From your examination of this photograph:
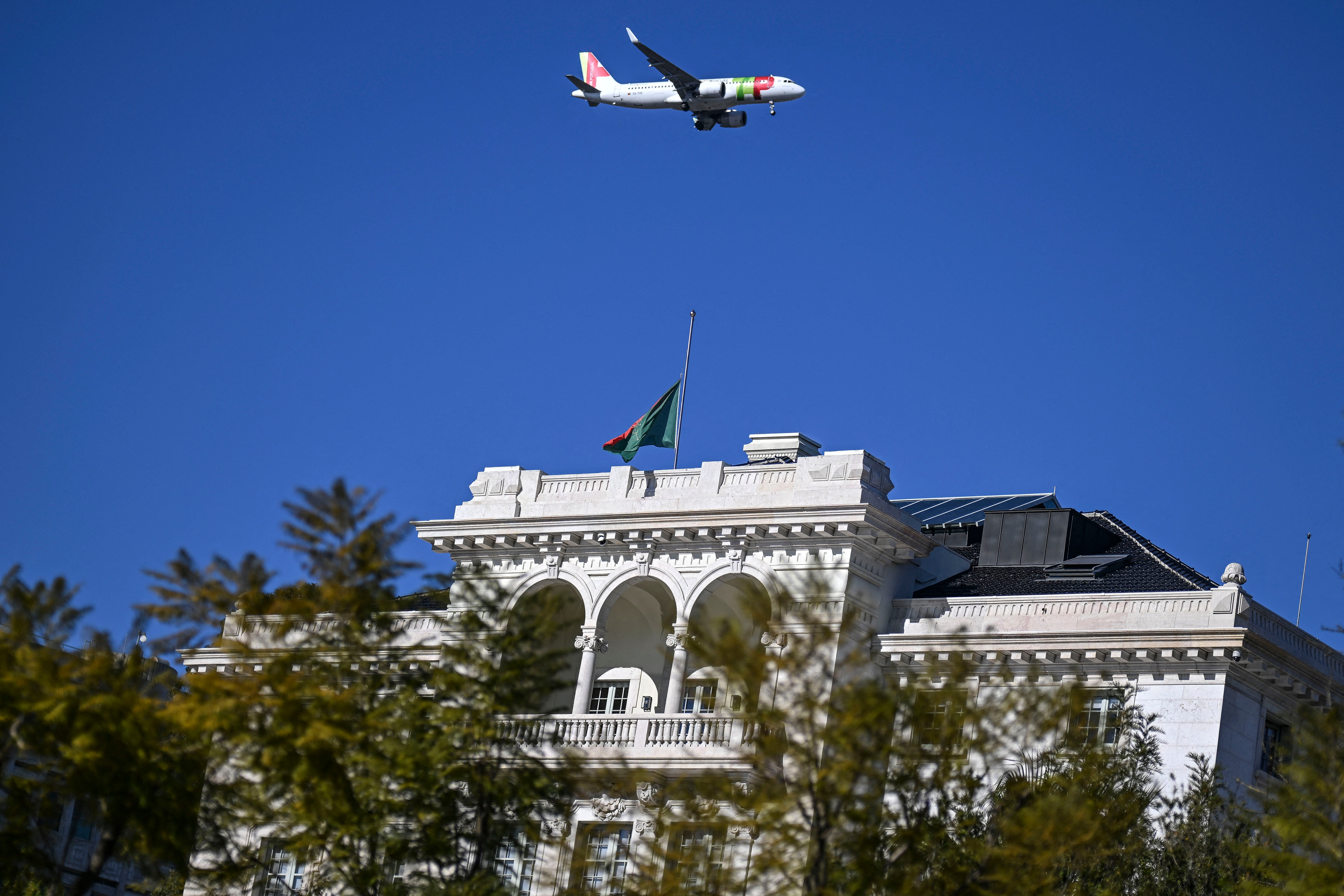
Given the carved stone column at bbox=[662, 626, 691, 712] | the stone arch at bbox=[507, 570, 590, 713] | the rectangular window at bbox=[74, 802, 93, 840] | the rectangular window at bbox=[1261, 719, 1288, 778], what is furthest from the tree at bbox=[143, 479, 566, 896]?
the rectangular window at bbox=[74, 802, 93, 840]

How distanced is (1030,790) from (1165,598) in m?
16.8

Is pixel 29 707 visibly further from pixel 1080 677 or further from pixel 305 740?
pixel 1080 677

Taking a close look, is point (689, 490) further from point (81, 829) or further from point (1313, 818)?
point (81, 829)

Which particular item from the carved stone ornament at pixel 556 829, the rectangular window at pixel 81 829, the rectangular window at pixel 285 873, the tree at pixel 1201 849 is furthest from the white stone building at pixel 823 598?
the rectangular window at pixel 81 829

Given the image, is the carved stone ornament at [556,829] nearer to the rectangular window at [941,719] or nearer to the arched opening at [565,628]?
the arched opening at [565,628]

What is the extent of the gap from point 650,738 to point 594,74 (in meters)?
42.1

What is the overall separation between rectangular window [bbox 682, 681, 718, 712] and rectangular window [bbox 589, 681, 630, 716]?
234cm

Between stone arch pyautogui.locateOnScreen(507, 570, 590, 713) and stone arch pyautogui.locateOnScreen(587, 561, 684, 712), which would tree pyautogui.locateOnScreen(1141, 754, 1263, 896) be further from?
stone arch pyautogui.locateOnScreen(587, 561, 684, 712)

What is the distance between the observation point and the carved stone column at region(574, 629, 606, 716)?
186 feet

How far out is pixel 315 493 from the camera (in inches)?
1407

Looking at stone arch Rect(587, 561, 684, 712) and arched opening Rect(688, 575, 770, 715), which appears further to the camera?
stone arch Rect(587, 561, 684, 712)

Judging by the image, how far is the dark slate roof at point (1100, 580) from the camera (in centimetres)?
5325

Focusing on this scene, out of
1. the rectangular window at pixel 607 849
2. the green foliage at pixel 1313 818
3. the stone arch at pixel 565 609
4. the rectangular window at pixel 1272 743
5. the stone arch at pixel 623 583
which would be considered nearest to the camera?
the green foliage at pixel 1313 818

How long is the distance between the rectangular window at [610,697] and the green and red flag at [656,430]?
6612 millimetres
